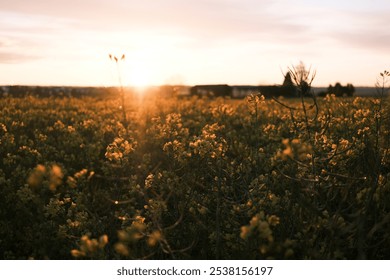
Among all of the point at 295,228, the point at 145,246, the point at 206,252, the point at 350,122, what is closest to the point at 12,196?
the point at 145,246

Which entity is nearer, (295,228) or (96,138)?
(295,228)

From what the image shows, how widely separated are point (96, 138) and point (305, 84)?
633cm

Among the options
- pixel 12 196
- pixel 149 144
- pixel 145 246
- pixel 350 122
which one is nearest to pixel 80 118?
pixel 149 144

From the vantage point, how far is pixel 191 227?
436cm

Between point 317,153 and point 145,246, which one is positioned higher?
point 317,153

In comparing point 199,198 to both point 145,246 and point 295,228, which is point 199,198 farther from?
point 295,228

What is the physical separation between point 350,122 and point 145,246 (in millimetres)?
4480

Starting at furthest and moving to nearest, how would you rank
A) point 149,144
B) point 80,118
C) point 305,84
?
point 80,118 → point 149,144 → point 305,84
